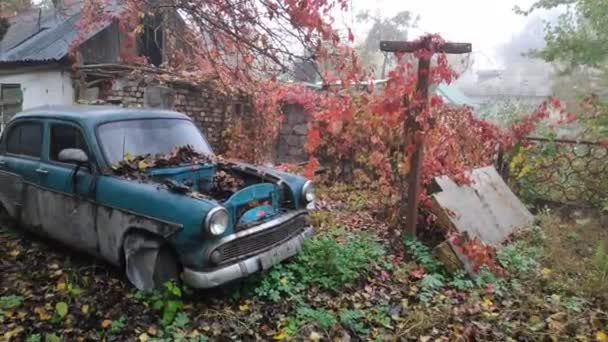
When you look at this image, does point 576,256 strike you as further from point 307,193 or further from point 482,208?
point 307,193

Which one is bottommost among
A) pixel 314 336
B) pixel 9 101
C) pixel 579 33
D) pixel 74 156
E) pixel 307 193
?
pixel 314 336

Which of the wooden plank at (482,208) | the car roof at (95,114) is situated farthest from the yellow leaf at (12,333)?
the wooden plank at (482,208)

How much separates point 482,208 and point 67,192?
16.3 ft

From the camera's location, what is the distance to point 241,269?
3.54 metres

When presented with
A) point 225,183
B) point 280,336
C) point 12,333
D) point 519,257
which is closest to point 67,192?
point 12,333

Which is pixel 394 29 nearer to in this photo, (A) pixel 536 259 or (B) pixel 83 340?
(A) pixel 536 259

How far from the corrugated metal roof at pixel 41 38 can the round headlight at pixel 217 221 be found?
24.8ft

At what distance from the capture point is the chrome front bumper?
3.37 metres

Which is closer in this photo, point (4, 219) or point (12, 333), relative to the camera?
point (12, 333)

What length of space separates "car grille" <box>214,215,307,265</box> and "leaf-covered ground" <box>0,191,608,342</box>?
1.26 ft

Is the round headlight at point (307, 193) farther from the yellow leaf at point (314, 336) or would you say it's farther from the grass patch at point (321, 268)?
the yellow leaf at point (314, 336)

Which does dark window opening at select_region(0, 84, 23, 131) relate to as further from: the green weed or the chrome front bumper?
the green weed

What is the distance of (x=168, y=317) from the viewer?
135 inches

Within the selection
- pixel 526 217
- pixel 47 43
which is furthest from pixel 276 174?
pixel 47 43
